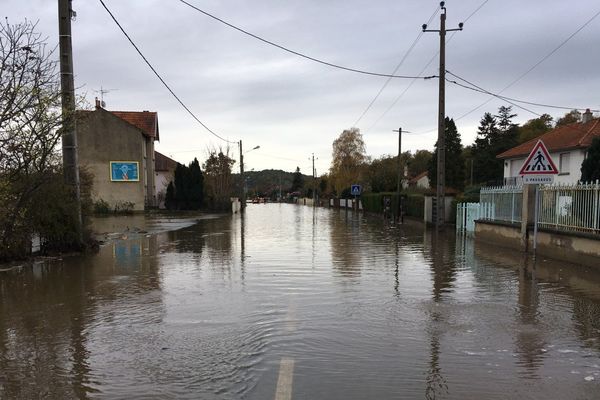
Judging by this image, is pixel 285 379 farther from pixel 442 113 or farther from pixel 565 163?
pixel 565 163

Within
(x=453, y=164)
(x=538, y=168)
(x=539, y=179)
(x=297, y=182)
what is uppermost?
(x=453, y=164)

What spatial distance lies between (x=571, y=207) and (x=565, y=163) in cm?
2563

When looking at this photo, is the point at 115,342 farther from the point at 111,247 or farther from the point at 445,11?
the point at 445,11

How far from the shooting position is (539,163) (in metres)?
12.5

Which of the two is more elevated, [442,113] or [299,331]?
[442,113]

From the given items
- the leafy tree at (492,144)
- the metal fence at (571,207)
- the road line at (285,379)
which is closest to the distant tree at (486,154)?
the leafy tree at (492,144)

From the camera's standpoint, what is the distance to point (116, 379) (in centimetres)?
462

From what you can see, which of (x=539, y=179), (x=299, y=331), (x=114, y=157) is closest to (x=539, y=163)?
(x=539, y=179)

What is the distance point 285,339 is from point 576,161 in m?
33.5

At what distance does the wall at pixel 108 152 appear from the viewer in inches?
1671

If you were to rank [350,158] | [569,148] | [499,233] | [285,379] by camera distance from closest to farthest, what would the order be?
[285,379] → [499,233] → [569,148] → [350,158]

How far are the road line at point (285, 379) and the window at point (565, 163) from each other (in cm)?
3437

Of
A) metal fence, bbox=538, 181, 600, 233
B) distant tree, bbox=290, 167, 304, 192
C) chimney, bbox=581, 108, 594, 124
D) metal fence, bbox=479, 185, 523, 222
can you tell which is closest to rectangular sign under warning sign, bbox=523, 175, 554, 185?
metal fence, bbox=538, 181, 600, 233

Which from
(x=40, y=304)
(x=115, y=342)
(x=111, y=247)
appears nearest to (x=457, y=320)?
(x=115, y=342)
